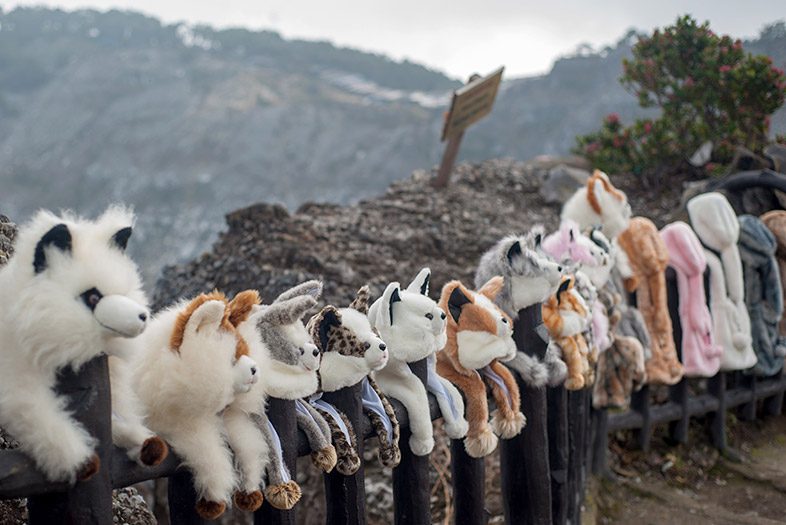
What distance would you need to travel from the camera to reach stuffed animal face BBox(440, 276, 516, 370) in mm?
2416

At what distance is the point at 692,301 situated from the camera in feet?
13.4

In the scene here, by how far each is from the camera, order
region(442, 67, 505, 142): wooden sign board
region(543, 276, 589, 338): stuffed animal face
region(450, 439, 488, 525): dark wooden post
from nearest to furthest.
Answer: region(450, 439, 488, 525): dark wooden post, region(543, 276, 589, 338): stuffed animal face, region(442, 67, 505, 142): wooden sign board

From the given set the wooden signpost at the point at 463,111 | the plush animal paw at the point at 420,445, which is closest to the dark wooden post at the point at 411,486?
the plush animal paw at the point at 420,445

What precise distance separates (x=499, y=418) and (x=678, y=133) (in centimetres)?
550

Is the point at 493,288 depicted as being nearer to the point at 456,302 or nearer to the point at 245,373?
the point at 456,302

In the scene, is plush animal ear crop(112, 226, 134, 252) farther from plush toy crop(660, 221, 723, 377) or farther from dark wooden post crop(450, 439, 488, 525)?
plush toy crop(660, 221, 723, 377)

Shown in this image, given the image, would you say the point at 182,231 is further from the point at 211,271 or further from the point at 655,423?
the point at 655,423

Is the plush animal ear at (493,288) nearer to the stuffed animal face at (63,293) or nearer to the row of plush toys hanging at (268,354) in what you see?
the row of plush toys hanging at (268,354)

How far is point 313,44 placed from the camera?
27.8 metres

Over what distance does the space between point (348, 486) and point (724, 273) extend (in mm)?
2843

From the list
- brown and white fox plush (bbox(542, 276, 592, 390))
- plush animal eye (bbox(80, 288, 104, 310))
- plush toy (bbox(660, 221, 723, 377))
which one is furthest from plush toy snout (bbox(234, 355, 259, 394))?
plush toy (bbox(660, 221, 723, 377))

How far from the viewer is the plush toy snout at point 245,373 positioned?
168 cm

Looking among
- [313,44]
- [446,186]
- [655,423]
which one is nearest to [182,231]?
[313,44]

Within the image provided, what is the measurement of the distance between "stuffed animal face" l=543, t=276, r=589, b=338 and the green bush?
4.56m
